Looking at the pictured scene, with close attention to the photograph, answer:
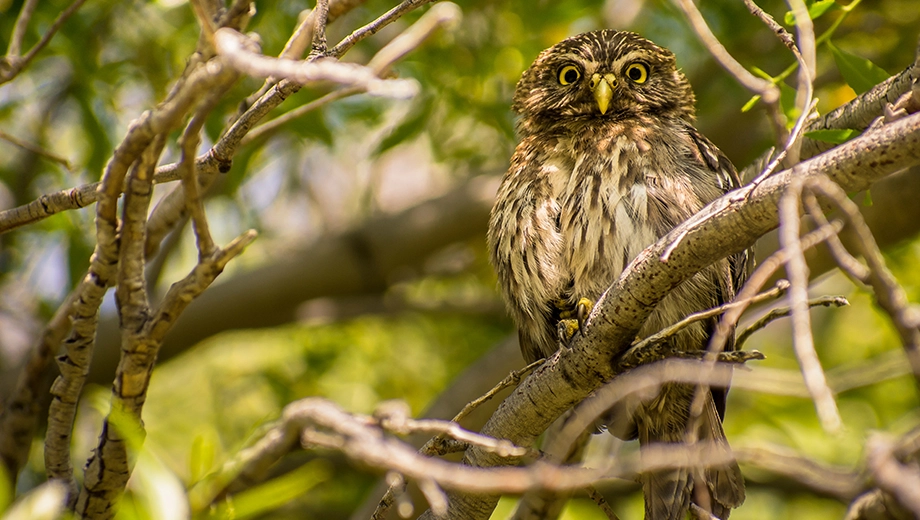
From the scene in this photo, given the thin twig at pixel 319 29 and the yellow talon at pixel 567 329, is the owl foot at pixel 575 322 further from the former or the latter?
the thin twig at pixel 319 29

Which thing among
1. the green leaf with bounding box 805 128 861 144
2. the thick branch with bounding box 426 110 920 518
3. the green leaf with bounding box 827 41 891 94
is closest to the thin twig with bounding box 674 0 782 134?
the thick branch with bounding box 426 110 920 518

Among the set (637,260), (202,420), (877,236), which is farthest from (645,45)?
(202,420)

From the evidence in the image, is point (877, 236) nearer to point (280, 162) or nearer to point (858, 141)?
point (858, 141)

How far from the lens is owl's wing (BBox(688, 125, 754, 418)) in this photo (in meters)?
3.03

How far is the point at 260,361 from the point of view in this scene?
557 centimetres

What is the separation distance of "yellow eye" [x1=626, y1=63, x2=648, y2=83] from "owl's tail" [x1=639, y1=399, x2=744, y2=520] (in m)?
1.40

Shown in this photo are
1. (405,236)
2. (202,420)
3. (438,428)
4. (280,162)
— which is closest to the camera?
(438,428)

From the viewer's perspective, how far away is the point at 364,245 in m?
4.93

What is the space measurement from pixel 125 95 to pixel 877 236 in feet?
12.6

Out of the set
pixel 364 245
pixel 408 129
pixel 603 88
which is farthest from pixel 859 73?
pixel 364 245

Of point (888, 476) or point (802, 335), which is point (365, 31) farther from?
point (888, 476)

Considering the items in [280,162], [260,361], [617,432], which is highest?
[280,162]

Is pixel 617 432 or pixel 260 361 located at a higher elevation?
pixel 260 361

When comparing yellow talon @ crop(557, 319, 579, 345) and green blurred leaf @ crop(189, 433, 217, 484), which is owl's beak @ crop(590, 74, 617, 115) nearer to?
yellow talon @ crop(557, 319, 579, 345)
